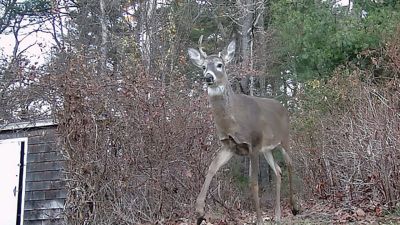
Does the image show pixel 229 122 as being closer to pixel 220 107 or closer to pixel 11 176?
pixel 220 107

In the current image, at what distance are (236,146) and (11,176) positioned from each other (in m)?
6.69

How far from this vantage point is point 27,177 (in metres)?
12.6

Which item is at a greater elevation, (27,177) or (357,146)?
(357,146)

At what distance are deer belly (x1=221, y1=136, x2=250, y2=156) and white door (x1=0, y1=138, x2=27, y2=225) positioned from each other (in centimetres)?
639

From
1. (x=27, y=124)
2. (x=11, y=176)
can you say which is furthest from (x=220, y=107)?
(x=11, y=176)

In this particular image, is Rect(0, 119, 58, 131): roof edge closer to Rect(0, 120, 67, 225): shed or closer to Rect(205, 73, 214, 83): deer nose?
Rect(0, 120, 67, 225): shed

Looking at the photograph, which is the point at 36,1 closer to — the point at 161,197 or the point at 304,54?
the point at 304,54

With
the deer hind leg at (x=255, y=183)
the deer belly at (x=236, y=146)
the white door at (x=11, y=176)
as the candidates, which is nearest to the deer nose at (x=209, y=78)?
the deer belly at (x=236, y=146)

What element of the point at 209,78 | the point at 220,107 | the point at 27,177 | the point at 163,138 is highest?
the point at 209,78

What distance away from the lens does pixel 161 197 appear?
374 inches

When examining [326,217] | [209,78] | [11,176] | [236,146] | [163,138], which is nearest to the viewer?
[209,78]

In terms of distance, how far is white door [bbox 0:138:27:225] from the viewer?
12.5 metres

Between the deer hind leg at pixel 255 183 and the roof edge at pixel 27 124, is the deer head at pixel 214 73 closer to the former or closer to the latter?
the deer hind leg at pixel 255 183

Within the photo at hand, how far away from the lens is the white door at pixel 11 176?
1254 cm
